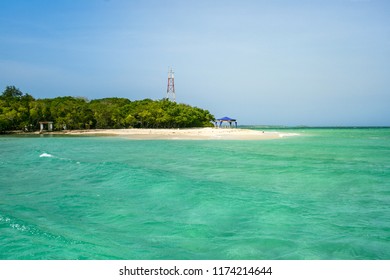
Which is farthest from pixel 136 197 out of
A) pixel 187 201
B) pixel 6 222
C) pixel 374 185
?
pixel 374 185

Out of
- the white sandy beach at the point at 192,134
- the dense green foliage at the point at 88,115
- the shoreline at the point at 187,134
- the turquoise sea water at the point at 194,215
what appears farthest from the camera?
the dense green foliage at the point at 88,115

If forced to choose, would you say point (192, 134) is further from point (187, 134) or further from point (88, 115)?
point (88, 115)

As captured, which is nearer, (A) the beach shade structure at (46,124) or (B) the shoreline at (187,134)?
(B) the shoreline at (187,134)

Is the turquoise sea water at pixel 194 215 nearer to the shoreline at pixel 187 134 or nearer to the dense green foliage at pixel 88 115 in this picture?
the shoreline at pixel 187 134

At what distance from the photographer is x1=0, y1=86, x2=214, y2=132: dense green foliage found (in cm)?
5875

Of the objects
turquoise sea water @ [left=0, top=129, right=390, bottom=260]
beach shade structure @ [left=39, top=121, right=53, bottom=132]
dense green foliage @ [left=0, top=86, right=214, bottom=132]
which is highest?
dense green foliage @ [left=0, top=86, right=214, bottom=132]

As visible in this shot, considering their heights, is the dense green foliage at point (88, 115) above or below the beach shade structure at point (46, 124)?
above

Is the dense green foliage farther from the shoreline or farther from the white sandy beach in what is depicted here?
the white sandy beach

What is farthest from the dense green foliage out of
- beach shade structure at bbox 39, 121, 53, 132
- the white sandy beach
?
the white sandy beach

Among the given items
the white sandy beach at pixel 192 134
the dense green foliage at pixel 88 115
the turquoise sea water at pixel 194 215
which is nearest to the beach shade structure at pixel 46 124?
the dense green foliage at pixel 88 115

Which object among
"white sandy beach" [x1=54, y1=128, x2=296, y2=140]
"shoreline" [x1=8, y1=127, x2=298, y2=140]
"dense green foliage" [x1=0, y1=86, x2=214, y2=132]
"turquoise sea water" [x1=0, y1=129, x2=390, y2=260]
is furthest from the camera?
"dense green foliage" [x1=0, y1=86, x2=214, y2=132]

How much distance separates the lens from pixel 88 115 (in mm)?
63688

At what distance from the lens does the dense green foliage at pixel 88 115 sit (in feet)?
193
